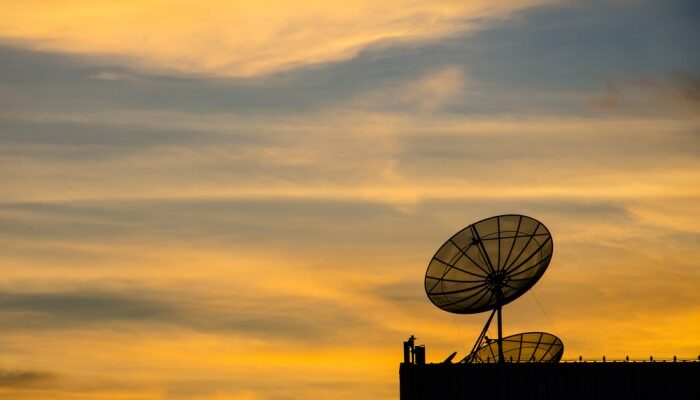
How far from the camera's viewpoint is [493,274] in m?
154

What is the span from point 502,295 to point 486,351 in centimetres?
663

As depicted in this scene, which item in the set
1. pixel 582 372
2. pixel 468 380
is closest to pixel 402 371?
pixel 468 380

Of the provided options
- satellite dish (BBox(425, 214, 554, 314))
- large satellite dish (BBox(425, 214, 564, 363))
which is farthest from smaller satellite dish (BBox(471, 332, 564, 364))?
satellite dish (BBox(425, 214, 554, 314))

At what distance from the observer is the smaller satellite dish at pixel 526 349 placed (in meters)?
156

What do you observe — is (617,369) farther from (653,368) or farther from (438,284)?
(438,284)

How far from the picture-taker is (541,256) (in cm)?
15088

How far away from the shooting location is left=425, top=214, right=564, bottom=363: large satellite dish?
501ft

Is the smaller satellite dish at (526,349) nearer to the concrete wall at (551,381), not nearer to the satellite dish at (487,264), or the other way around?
the concrete wall at (551,381)

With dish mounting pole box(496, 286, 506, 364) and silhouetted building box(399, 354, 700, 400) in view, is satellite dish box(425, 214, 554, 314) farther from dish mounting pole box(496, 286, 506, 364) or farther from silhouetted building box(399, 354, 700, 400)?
silhouetted building box(399, 354, 700, 400)

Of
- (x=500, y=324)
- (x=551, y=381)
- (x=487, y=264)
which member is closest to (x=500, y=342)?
(x=500, y=324)

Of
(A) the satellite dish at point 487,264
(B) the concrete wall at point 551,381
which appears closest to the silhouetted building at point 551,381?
(B) the concrete wall at point 551,381

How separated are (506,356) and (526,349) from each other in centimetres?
181

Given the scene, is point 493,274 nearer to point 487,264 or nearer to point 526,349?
point 487,264

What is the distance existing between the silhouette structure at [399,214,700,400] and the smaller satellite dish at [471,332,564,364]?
84mm
